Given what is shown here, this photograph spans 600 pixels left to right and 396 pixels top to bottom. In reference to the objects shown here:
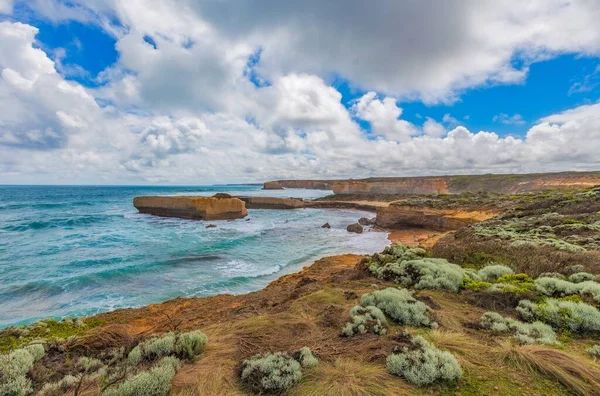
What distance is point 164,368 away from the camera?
295cm

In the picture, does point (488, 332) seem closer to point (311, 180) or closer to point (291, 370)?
point (291, 370)

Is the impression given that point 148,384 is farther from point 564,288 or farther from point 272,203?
point 272,203

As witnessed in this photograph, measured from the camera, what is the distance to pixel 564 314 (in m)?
3.93

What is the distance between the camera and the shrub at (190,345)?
3526 millimetres

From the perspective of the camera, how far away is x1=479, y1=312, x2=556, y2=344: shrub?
3.40m

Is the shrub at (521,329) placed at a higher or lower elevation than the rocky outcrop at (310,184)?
higher

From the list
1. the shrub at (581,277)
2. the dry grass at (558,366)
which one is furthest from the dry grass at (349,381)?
the shrub at (581,277)

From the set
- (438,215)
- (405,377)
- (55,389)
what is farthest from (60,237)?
(438,215)

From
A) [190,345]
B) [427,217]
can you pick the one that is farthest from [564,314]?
[427,217]

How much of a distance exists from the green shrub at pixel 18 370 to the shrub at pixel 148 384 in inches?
45.2

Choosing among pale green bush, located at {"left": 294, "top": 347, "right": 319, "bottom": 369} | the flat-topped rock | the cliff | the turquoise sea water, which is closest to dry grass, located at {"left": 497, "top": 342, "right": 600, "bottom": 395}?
pale green bush, located at {"left": 294, "top": 347, "right": 319, "bottom": 369}

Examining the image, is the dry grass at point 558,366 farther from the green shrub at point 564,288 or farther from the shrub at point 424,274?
the shrub at point 424,274

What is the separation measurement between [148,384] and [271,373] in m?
1.27

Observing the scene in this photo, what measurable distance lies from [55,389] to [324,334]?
333cm
